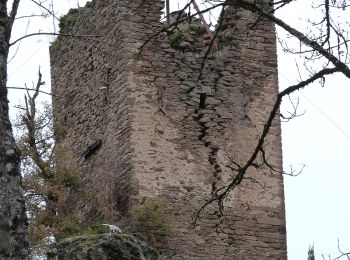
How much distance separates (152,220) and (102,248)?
1.98 m

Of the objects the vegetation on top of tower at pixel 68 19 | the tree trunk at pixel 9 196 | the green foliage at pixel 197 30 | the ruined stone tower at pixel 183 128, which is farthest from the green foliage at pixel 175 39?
the tree trunk at pixel 9 196

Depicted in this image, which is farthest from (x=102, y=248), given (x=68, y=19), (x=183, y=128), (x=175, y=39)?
(x=68, y=19)

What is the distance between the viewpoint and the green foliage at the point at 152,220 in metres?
14.1

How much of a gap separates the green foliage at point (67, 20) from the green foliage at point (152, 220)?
12.1ft

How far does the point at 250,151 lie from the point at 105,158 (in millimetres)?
1842

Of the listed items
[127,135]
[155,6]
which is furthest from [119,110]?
[155,6]

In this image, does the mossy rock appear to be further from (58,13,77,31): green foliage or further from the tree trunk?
(58,13,77,31): green foliage

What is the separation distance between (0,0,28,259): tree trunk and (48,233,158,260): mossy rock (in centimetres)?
365

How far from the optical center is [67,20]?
17078 mm

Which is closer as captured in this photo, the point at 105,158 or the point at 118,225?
the point at 118,225

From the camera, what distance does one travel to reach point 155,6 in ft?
50.3

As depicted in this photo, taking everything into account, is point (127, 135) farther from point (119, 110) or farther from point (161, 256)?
point (161, 256)

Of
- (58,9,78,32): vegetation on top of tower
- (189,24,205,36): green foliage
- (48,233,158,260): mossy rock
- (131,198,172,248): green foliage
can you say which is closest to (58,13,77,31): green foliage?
(58,9,78,32): vegetation on top of tower

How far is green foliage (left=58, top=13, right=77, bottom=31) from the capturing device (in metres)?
17.0
